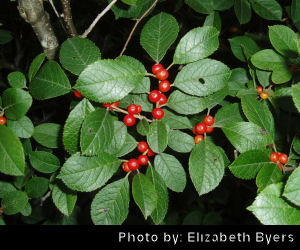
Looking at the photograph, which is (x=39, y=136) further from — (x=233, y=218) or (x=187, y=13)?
(x=233, y=218)

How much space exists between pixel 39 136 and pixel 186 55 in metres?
0.92

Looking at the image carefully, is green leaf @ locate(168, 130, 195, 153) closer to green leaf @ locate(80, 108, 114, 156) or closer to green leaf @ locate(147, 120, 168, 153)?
green leaf @ locate(147, 120, 168, 153)

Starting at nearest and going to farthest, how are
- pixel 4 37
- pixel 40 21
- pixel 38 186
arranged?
pixel 40 21 < pixel 38 186 < pixel 4 37

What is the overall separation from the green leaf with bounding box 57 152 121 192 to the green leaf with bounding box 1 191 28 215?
0.88 m

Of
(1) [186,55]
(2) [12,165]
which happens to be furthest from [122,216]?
(1) [186,55]

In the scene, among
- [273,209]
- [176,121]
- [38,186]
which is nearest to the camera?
[273,209]

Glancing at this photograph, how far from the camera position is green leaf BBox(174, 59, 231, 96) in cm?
115

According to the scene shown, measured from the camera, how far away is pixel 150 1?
5.29 ft

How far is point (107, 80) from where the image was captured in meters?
1.01

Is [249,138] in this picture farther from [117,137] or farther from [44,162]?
[44,162]

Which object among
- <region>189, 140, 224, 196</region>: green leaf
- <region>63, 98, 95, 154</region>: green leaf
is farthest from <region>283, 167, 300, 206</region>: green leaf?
<region>63, 98, 95, 154</region>: green leaf

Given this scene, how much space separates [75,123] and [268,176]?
2.93 ft

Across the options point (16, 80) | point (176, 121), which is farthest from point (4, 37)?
point (176, 121)

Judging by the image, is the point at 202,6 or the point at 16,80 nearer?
the point at 16,80
